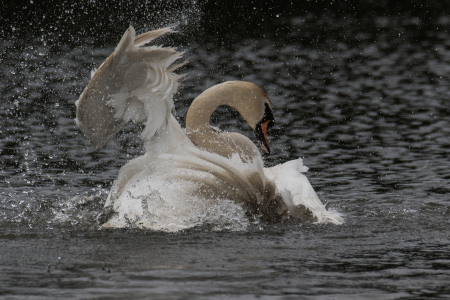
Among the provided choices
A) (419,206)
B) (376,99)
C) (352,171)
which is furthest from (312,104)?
(419,206)

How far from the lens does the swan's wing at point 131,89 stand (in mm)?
5973

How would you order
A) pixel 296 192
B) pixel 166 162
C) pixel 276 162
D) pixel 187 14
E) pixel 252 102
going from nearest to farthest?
pixel 166 162 → pixel 296 192 → pixel 252 102 → pixel 276 162 → pixel 187 14

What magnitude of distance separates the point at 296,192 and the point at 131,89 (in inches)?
70.7

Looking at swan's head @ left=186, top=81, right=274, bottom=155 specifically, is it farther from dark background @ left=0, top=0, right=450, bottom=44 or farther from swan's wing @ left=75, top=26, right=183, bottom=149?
dark background @ left=0, top=0, right=450, bottom=44

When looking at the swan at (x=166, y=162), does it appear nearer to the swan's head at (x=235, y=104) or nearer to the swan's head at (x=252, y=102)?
the swan's head at (x=235, y=104)

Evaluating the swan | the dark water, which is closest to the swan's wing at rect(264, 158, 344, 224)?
the swan

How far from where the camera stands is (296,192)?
683cm

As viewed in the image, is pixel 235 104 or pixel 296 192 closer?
pixel 296 192

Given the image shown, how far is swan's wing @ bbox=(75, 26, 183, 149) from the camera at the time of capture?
5.97 m

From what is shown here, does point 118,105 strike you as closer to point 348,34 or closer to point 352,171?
point 352,171

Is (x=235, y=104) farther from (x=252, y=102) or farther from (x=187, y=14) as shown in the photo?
(x=187, y=14)

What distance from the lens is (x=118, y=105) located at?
6273mm

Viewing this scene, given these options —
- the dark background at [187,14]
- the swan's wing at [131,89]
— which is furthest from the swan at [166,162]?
the dark background at [187,14]

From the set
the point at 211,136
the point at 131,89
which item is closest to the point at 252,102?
the point at 211,136
